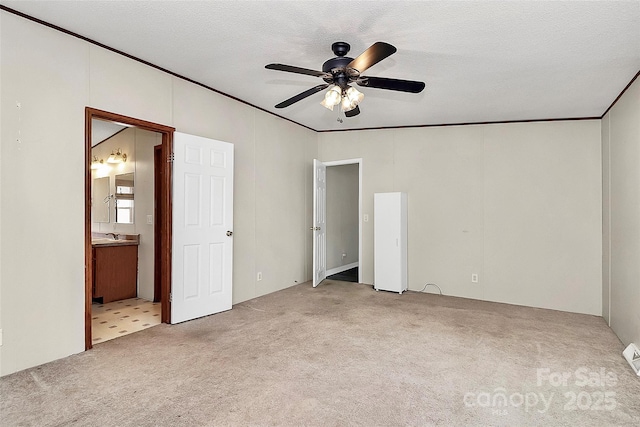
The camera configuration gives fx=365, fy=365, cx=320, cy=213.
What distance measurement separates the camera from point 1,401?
2295 mm

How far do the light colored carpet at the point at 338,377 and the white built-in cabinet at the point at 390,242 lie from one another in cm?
133

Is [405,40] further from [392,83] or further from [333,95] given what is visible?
[333,95]

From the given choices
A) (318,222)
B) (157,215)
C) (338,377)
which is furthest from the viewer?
(318,222)

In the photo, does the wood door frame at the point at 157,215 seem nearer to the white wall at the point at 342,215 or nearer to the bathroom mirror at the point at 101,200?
the bathroom mirror at the point at 101,200

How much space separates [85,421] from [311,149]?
4935 mm

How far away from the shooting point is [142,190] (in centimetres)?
506

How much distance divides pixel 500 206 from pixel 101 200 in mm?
5925

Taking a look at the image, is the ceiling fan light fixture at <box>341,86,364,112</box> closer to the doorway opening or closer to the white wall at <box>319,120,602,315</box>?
the doorway opening

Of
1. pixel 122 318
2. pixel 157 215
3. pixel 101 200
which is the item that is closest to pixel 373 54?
pixel 157 215

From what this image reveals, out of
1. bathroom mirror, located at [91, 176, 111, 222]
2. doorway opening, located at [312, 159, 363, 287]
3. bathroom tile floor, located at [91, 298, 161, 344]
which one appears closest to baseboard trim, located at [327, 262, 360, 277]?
doorway opening, located at [312, 159, 363, 287]

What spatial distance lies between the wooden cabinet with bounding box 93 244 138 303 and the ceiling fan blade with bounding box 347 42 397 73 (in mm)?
4057

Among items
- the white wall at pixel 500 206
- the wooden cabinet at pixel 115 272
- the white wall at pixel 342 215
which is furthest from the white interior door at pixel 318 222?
the wooden cabinet at pixel 115 272

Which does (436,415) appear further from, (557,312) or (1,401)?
(557,312)

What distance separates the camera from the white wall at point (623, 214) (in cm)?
327
